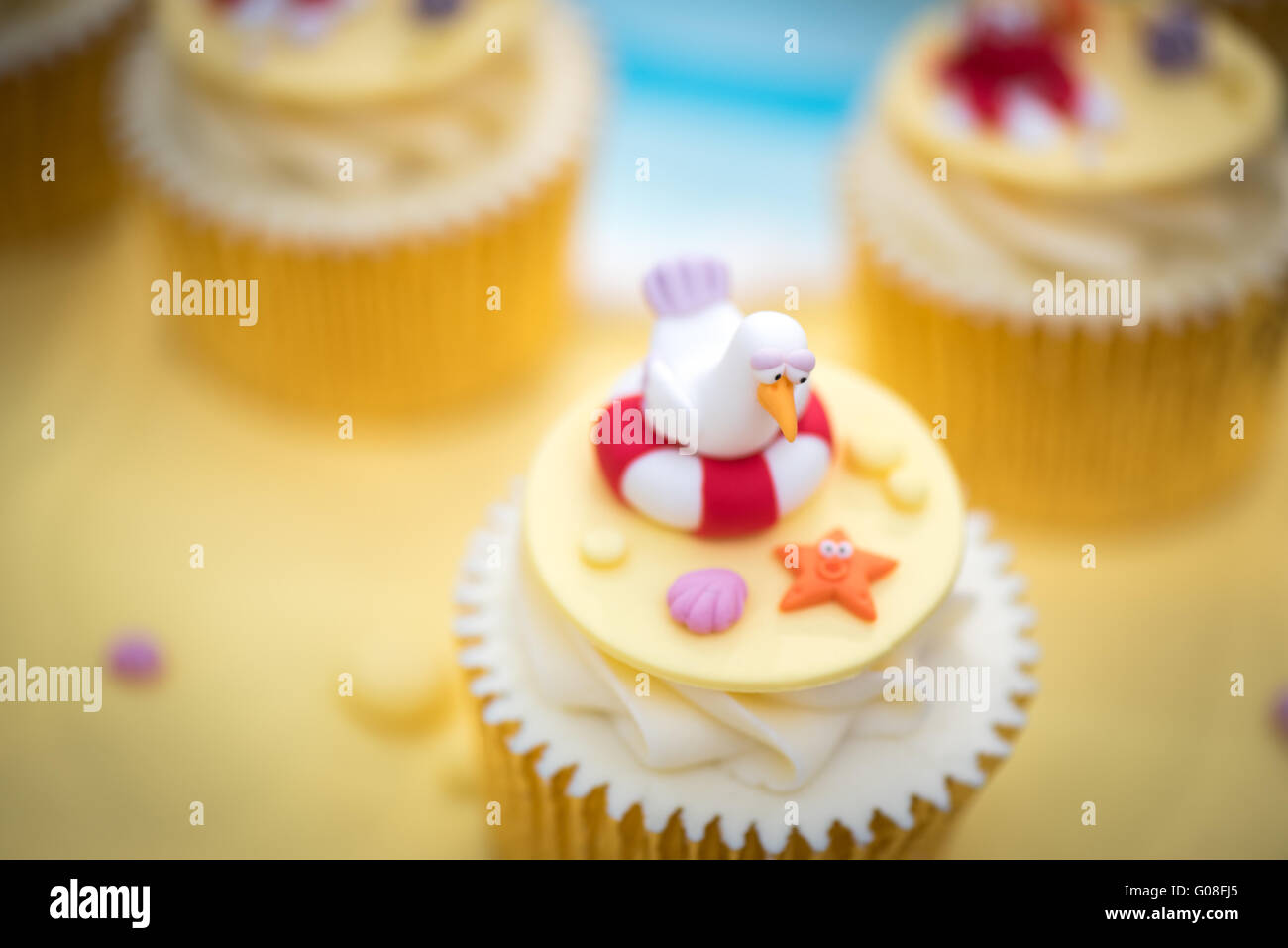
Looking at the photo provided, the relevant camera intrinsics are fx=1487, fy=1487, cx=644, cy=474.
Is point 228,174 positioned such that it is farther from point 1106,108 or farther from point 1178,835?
point 1178,835

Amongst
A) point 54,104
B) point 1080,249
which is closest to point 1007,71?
point 1080,249

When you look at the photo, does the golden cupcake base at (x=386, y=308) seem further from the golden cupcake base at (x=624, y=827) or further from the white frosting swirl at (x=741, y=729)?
the golden cupcake base at (x=624, y=827)

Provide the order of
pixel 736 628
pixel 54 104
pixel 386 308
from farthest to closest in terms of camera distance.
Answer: pixel 54 104
pixel 386 308
pixel 736 628

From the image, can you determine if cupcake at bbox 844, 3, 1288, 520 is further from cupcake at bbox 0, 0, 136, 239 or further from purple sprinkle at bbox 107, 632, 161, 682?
cupcake at bbox 0, 0, 136, 239

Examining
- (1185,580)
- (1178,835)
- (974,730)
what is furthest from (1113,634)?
(974,730)

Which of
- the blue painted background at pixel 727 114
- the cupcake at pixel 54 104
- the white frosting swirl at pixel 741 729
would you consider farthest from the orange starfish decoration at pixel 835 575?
the cupcake at pixel 54 104

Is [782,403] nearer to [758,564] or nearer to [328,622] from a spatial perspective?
[758,564]

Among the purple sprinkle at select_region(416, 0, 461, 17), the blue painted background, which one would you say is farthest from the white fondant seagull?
the blue painted background
